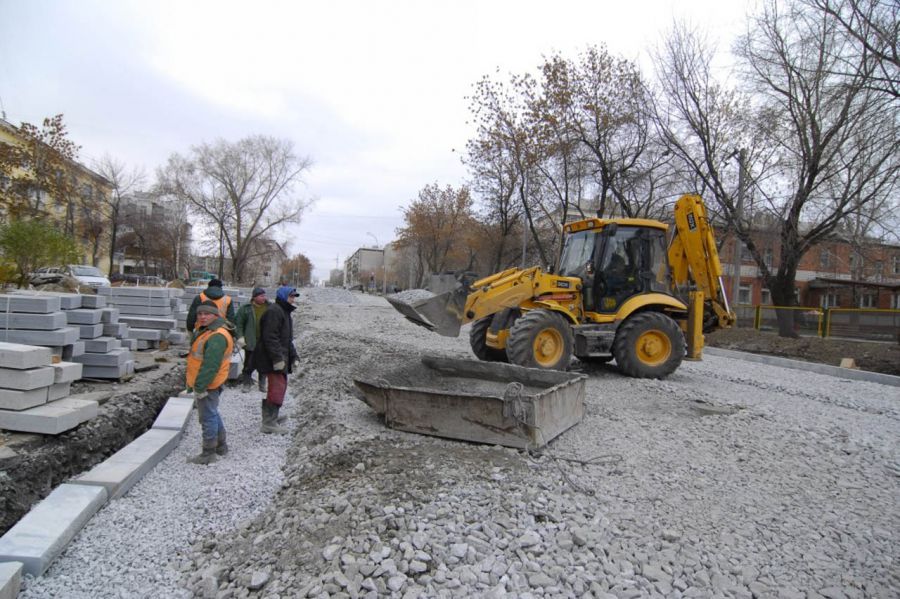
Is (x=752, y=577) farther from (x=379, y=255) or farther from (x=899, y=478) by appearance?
(x=379, y=255)

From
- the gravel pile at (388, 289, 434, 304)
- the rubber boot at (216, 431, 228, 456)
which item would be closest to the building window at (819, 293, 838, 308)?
the gravel pile at (388, 289, 434, 304)

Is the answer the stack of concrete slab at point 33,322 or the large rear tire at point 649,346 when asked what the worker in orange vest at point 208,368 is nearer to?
the stack of concrete slab at point 33,322

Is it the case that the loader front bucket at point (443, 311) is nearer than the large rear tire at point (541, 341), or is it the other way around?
the large rear tire at point (541, 341)

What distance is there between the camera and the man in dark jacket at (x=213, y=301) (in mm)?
5627

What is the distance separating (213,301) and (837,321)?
17.0 metres

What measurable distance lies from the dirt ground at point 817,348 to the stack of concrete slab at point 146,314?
1514 cm

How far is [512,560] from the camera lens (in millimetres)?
3029

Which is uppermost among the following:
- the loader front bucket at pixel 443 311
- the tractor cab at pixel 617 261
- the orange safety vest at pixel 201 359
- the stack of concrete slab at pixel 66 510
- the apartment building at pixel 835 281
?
the apartment building at pixel 835 281

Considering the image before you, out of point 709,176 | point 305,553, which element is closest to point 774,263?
point 709,176

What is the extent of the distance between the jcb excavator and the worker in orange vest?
4161mm

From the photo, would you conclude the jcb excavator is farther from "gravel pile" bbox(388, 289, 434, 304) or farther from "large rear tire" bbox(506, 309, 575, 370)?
"gravel pile" bbox(388, 289, 434, 304)

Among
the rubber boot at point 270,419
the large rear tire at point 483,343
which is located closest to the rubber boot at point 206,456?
the rubber boot at point 270,419

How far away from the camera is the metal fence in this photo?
14.4 metres

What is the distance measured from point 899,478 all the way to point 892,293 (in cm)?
3357
